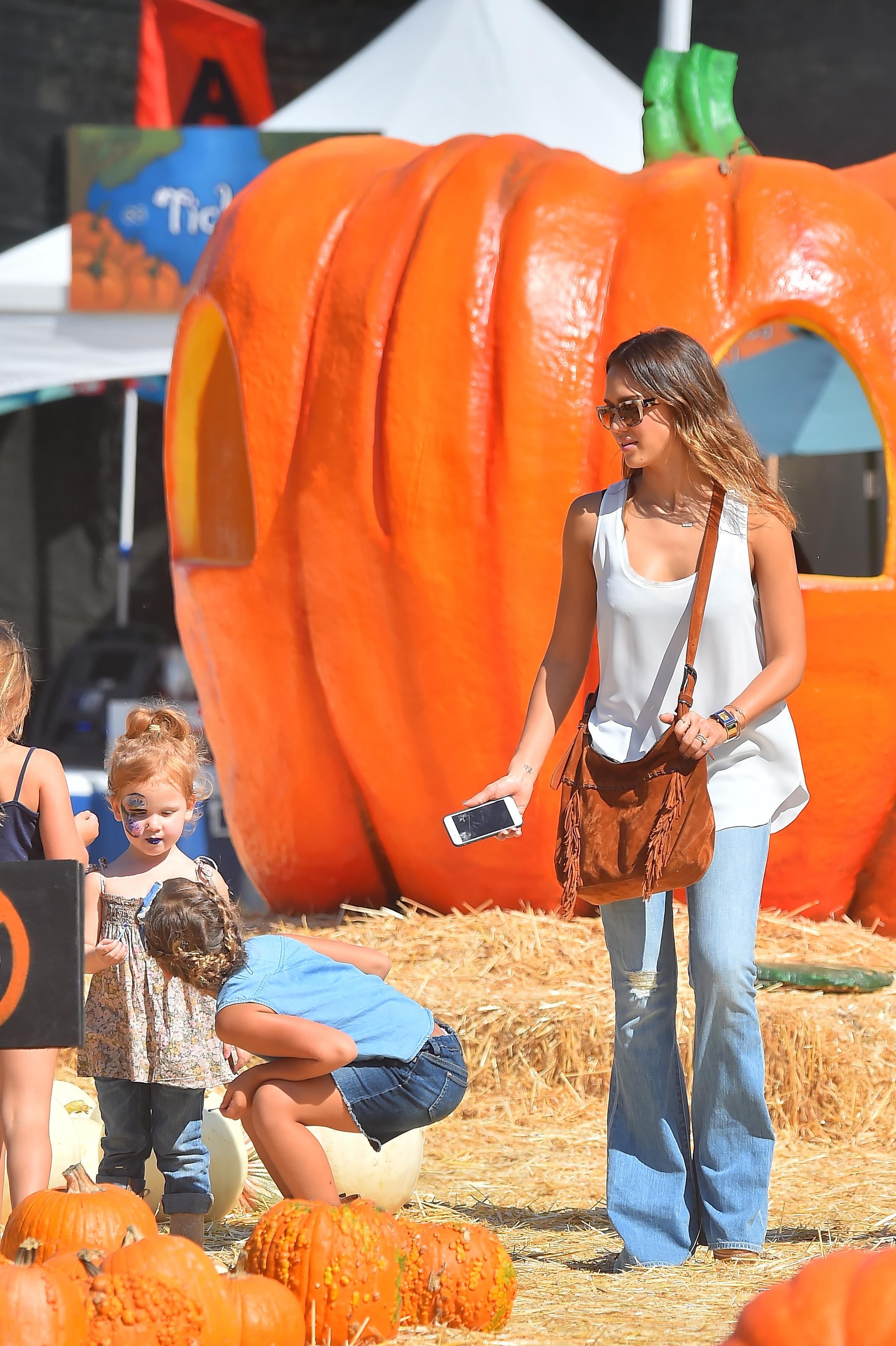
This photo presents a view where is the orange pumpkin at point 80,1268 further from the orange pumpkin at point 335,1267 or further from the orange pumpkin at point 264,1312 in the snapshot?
the orange pumpkin at point 335,1267

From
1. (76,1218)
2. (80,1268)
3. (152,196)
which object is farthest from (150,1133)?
(152,196)

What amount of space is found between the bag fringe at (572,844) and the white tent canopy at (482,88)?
6830 millimetres

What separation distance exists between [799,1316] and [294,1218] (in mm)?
889

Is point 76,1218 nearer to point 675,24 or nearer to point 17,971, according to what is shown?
point 17,971

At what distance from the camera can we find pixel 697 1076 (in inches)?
102

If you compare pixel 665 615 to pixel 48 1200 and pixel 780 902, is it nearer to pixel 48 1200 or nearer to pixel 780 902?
pixel 48 1200

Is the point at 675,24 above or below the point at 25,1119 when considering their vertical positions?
above

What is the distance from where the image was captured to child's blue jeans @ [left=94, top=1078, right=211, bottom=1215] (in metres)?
2.74

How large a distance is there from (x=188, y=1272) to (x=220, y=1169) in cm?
116

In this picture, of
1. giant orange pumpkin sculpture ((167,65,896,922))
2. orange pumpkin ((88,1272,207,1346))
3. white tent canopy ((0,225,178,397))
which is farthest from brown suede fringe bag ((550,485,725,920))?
white tent canopy ((0,225,178,397))

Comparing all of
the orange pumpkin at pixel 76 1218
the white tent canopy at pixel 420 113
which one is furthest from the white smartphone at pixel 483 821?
the white tent canopy at pixel 420 113

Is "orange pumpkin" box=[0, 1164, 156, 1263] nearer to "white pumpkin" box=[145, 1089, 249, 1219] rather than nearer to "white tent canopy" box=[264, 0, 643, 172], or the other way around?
"white pumpkin" box=[145, 1089, 249, 1219]

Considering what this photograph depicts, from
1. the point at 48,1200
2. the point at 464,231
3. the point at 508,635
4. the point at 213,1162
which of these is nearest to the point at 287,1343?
the point at 48,1200

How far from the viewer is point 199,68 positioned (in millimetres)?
10859
